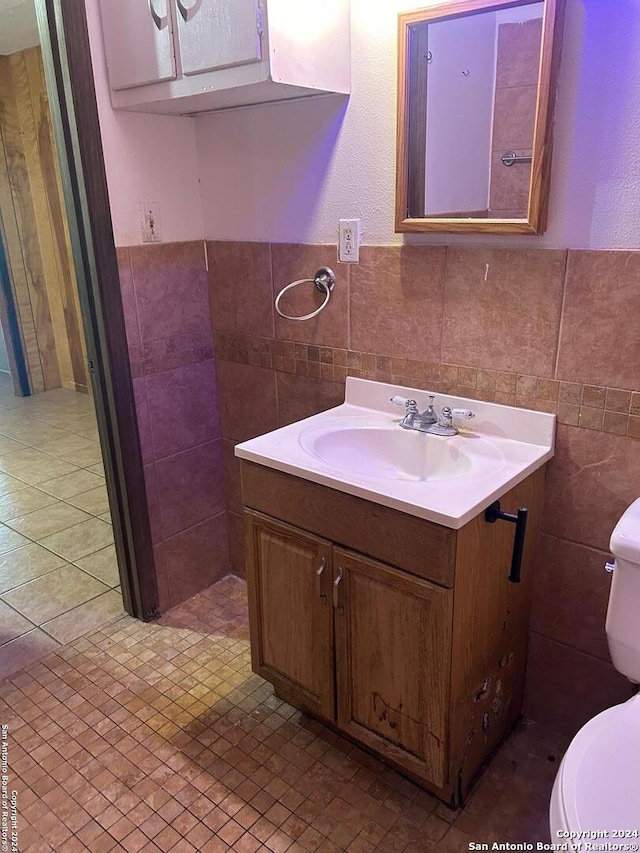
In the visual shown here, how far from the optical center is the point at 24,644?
2105 mm

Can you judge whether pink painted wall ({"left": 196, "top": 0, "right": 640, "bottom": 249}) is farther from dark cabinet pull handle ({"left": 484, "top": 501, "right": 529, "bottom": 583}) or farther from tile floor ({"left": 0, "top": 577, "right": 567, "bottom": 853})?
tile floor ({"left": 0, "top": 577, "right": 567, "bottom": 853})

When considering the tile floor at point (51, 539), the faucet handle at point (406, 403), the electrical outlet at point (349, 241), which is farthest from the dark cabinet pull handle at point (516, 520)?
the tile floor at point (51, 539)

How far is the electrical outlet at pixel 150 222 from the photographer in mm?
1928

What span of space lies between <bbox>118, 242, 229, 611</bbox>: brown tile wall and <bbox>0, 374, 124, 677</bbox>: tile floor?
1.06 feet

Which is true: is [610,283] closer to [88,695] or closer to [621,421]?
[621,421]

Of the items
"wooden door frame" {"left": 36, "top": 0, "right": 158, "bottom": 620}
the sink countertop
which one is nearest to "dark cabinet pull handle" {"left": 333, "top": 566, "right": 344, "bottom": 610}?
the sink countertop

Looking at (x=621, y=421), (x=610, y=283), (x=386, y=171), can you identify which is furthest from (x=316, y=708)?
(x=386, y=171)

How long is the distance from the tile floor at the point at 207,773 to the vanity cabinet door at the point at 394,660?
14cm

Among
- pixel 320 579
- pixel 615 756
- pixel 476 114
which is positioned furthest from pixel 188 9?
pixel 615 756

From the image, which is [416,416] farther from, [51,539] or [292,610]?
[51,539]

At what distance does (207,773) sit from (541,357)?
1307 millimetres

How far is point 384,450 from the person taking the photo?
5.52ft

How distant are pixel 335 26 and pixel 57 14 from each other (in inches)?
28.7

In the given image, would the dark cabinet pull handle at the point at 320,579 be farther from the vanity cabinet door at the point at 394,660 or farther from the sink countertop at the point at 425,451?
the sink countertop at the point at 425,451
